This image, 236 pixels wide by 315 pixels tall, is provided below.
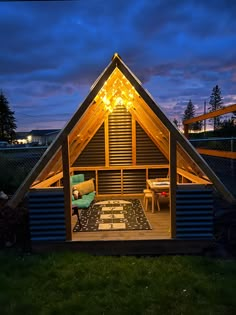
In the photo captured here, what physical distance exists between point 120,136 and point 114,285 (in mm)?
5782

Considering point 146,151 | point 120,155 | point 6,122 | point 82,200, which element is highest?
point 6,122

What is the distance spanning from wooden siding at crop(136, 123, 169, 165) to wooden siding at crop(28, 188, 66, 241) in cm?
465

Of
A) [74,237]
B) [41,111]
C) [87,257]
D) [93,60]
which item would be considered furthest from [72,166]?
[41,111]

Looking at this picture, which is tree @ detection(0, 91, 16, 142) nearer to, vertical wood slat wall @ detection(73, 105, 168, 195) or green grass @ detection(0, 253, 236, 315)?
vertical wood slat wall @ detection(73, 105, 168, 195)

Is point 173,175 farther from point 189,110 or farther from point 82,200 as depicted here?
point 189,110

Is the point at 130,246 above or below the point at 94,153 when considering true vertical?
below

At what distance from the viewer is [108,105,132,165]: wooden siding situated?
8.78 m

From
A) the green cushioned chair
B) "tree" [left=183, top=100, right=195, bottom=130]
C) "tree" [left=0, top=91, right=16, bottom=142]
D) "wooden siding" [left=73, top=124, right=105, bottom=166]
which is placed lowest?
the green cushioned chair

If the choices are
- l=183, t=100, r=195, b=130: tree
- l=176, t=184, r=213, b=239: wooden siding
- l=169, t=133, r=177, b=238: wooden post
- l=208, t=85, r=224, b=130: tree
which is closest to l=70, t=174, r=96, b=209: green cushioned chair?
l=169, t=133, r=177, b=238: wooden post

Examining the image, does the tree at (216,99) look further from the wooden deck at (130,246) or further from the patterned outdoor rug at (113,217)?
the wooden deck at (130,246)

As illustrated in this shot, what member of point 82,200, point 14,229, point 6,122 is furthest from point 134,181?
point 6,122

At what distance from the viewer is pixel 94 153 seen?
888 centimetres

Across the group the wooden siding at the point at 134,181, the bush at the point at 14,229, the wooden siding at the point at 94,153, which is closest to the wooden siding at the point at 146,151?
the wooden siding at the point at 134,181

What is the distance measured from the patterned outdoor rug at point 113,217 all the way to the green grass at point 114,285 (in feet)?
3.47
